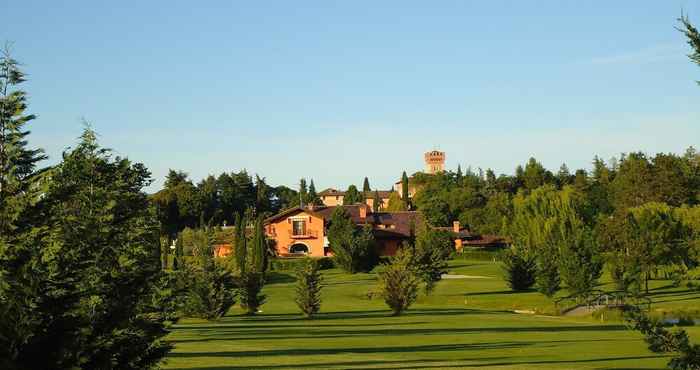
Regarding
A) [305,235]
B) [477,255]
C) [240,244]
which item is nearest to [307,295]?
[240,244]

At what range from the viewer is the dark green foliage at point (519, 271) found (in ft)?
201

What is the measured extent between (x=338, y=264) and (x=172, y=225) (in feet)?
137

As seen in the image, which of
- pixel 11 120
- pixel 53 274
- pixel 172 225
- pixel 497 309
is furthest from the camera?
pixel 172 225

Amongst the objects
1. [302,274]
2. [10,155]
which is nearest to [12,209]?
[10,155]

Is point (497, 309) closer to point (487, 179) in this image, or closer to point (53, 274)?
point (53, 274)

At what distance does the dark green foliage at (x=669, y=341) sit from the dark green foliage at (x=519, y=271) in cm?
5280

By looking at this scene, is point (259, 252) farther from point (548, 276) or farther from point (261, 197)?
point (261, 197)

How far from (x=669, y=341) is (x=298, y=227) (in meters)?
87.1

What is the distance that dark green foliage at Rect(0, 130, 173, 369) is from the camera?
53.5 feet

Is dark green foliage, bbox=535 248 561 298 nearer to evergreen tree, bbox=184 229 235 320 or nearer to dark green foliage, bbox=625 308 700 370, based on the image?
evergreen tree, bbox=184 229 235 320

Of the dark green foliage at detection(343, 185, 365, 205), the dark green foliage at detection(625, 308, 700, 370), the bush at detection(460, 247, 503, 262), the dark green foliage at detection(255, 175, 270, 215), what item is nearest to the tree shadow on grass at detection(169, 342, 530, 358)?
the dark green foliage at detection(625, 308, 700, 370)

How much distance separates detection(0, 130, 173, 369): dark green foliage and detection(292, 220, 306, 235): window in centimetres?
6568

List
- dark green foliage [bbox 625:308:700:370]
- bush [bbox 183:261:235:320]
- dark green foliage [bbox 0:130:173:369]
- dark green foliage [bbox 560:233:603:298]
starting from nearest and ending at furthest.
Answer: dark green foliage [bbox 625:308:700:370], dark green foliage [bbox 0:130:173:369], bush [bbox 183:261:235:320], dark green foliage [bbox 560:233:603:298]

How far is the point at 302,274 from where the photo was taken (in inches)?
1818
